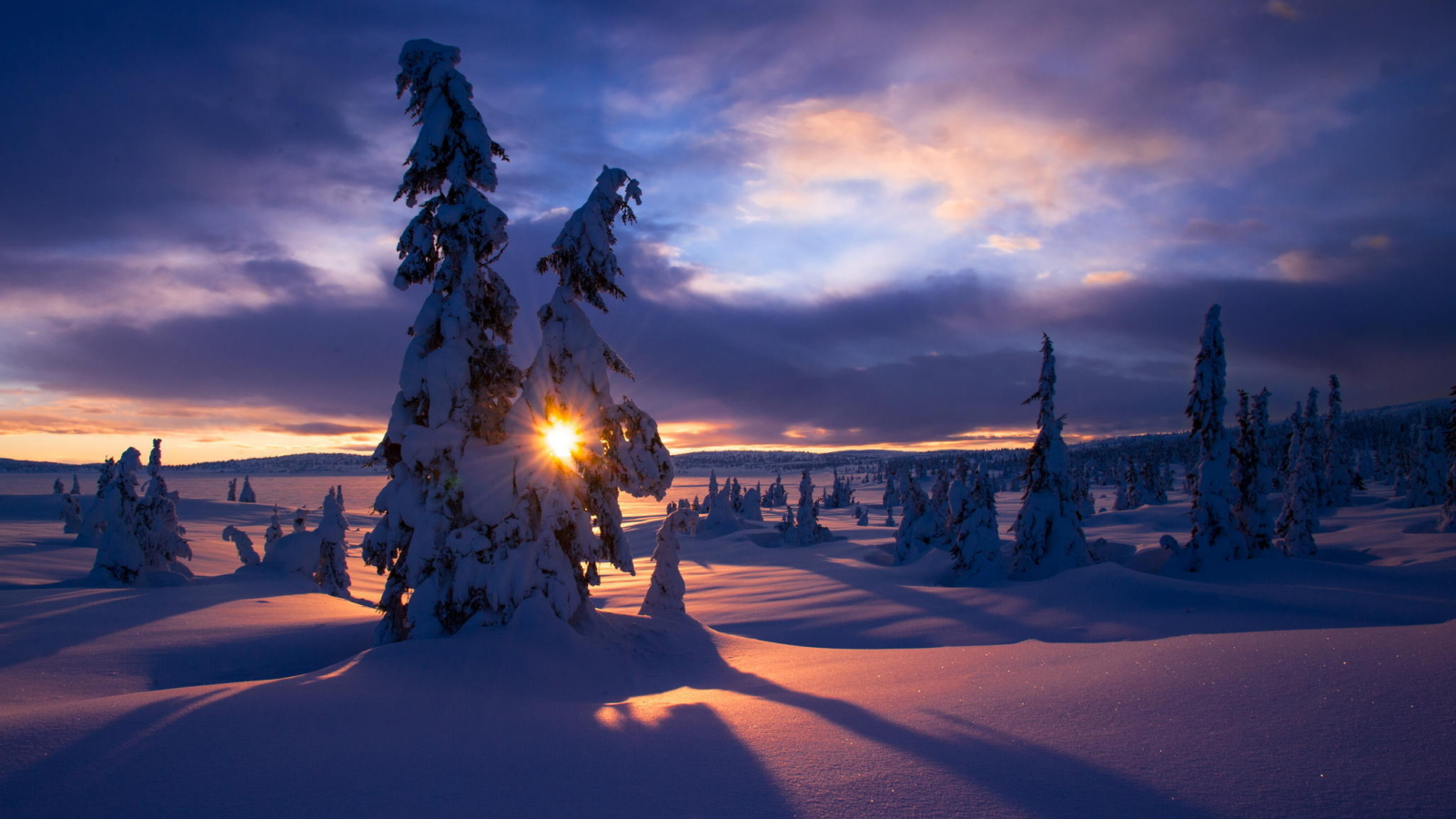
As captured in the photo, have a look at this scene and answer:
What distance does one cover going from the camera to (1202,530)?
84.8 ft

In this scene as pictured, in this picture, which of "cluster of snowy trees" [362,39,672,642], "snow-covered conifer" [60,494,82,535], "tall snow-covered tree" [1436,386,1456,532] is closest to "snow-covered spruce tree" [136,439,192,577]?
"cluster of snowy trees" [362,39,672,642]

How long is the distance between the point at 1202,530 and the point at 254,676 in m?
32.4

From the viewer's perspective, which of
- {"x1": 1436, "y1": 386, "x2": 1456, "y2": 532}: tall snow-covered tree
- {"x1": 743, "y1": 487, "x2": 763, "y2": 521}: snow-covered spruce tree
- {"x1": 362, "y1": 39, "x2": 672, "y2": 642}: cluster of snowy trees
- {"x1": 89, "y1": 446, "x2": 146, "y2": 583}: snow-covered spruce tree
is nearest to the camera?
{"x1": 362, "y1": 39, "x2": 672, "y2": 642}: cluster of snowy trees

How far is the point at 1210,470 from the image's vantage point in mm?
25531

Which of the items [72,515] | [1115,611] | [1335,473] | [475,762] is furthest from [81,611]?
[1335,473]

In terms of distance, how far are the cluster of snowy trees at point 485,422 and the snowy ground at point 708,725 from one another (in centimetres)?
135

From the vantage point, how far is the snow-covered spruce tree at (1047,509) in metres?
25.7

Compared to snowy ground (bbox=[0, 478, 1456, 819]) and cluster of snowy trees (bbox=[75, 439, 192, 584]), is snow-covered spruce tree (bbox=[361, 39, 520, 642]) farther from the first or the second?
cluster of snowy trees (bbox=[75, 439, 192, 584])

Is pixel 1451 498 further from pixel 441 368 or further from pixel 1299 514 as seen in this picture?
pixel 441 368

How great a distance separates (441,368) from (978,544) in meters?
24.9

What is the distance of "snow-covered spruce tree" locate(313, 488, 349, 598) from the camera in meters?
25.1

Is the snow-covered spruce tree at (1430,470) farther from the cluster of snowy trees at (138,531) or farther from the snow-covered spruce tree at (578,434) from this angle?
the cluster of snowy trees at (138,531)

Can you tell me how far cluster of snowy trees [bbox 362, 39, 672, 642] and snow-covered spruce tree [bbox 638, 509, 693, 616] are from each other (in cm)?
335

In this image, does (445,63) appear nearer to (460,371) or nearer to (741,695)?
(460,371)
